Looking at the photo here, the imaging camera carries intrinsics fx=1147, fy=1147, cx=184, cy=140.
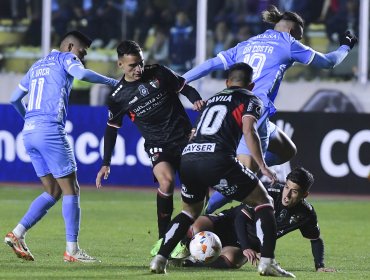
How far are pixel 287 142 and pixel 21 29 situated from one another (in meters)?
13.6

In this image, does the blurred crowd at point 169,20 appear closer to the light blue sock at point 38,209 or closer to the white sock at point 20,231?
the light blue sock at point 38,209

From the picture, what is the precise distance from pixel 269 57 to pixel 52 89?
2.33m

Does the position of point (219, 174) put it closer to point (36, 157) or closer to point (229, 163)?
point (229, 163)

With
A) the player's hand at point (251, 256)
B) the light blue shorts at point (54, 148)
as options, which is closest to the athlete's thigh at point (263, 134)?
the player's hand at point (251, 256)

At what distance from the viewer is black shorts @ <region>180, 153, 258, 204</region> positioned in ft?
28.7

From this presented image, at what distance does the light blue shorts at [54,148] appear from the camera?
395 inches

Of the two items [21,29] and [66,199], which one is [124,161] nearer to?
[21,29]

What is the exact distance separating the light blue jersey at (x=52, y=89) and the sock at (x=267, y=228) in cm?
227

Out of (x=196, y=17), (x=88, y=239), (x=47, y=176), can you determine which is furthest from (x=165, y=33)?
(x=47, y=176)

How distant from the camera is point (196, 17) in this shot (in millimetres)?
23453

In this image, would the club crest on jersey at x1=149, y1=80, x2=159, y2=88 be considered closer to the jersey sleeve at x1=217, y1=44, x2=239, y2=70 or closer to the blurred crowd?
the jersey sleeve at x1=217, y1=44, x2=239, y2=70

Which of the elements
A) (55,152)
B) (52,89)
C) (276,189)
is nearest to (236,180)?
(276,189)

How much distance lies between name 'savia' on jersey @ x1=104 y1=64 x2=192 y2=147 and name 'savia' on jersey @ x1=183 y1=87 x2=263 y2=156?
1.34m

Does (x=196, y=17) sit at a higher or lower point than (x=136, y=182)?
higher
